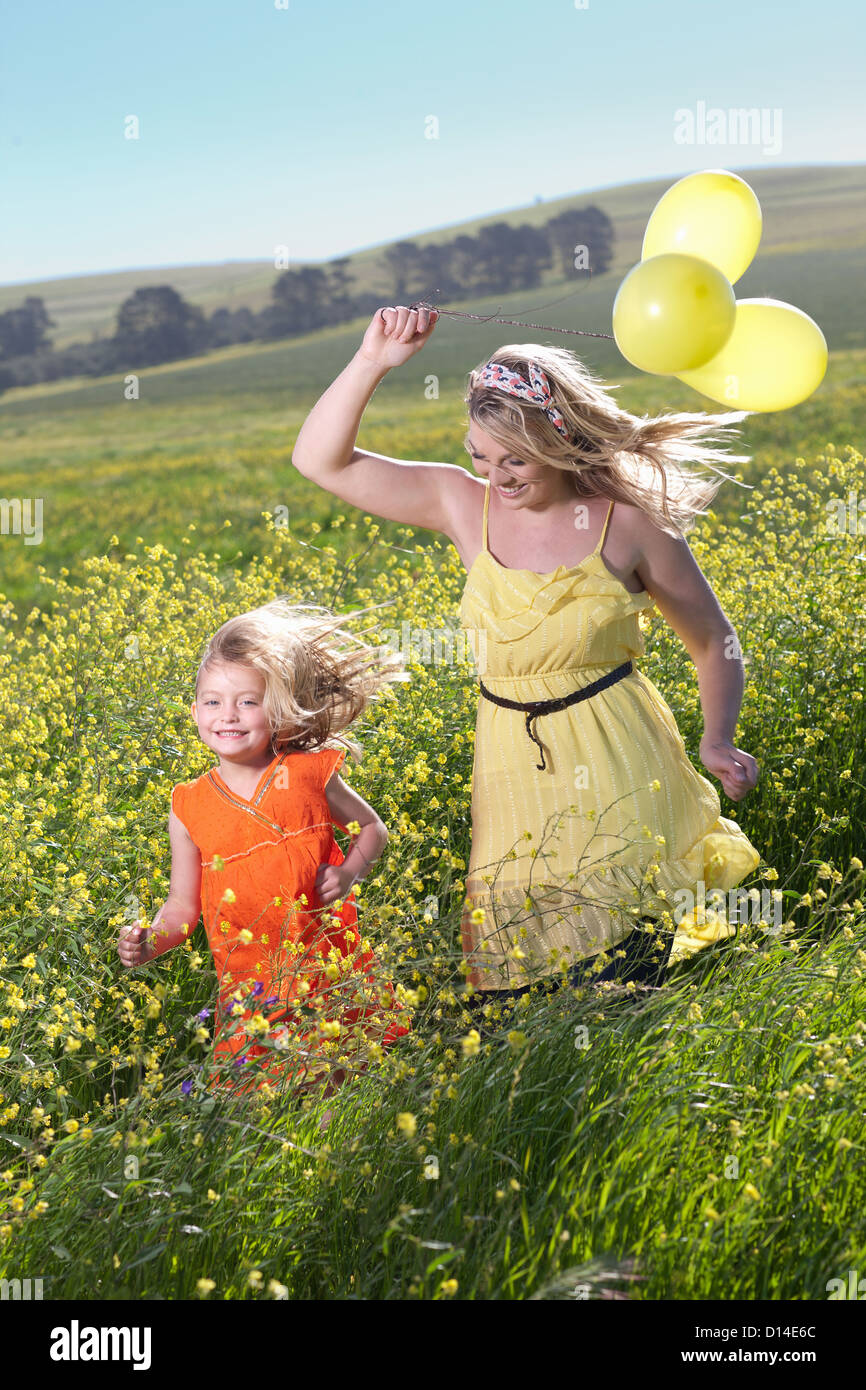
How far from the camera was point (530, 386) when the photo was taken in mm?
2834

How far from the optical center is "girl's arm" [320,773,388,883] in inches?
120

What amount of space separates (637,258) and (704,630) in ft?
240

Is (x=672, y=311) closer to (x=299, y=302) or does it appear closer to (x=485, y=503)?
(x=485, y=503)

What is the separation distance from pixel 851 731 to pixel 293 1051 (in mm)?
3040

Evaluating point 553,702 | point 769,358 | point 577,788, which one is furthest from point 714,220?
point 577,788

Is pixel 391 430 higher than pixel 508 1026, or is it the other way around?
pixel 391 430

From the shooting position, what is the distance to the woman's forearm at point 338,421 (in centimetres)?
291

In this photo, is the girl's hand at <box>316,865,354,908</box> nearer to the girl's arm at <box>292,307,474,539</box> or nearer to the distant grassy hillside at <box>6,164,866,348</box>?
the girl's arm at <box>292,307,474,539</box>

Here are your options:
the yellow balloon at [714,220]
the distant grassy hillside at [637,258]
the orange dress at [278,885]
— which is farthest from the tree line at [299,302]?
the orange dress at [278,885]

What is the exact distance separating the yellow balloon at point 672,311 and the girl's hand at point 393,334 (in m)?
0.48

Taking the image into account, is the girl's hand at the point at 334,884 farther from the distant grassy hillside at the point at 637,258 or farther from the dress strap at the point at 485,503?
the distant grassy hillside at the point at 637,258

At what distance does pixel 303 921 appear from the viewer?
2.99m

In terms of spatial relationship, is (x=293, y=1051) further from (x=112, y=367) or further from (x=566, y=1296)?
(x=112, y=367)
